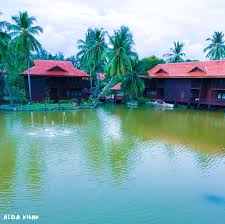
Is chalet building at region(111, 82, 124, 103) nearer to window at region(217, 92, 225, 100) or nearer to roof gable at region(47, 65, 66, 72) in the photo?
roof gable at region(47, 65, 66, 72)

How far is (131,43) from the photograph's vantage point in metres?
46.2

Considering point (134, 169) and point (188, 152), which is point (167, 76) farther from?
point (134, 169)

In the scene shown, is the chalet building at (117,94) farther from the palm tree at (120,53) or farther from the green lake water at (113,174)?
the green lake water at (113,174)

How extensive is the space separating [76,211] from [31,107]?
3086 centimetres

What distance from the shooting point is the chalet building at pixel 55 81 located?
1823 inches

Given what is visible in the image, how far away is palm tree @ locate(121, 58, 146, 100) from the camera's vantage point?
4734 cm

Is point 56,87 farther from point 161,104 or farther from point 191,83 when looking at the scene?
point 191,83

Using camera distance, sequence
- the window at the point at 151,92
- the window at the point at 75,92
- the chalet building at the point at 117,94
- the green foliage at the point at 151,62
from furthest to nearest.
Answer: the green foliage at the point at 151,62 < the chalet building at the point at 117,94 < the window at the point at 151,92 < the window at the point at 75,92

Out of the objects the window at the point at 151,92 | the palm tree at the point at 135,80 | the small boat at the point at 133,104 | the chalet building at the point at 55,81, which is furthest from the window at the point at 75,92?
the window at the point at 151,92

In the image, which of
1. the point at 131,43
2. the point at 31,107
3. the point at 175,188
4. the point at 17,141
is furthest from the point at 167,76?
the point at 175,188

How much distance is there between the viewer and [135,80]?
155 ft

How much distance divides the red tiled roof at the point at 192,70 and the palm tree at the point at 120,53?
271 inches

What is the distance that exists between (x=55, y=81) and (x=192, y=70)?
22352 mm

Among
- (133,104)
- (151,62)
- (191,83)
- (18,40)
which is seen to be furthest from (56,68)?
(191,83)
